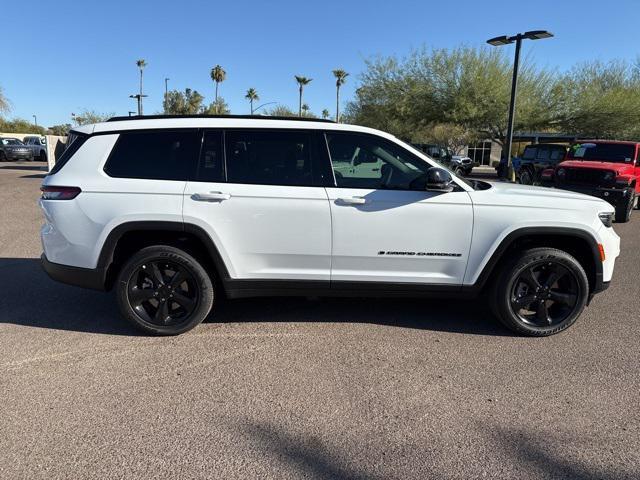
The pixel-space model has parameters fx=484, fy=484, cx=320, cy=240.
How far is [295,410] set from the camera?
120 inches

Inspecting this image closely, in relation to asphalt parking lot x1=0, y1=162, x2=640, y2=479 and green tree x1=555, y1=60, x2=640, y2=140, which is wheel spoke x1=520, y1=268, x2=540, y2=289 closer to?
asphalt parking lot x1=0, y1=162, x2=640, y2=479

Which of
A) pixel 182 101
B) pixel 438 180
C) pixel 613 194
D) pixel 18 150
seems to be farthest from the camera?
pixel 182 101

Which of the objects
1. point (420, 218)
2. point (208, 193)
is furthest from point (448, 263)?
point (208, 193)

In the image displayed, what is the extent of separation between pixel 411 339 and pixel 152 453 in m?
2.30

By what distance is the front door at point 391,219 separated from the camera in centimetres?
396

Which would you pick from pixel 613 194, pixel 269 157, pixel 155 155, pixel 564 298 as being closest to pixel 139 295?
pixel 155 155

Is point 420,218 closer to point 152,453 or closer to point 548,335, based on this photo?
point 548,335

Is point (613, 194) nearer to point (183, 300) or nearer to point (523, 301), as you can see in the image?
point (523, 301)

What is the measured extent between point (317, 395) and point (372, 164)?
196 centimetres

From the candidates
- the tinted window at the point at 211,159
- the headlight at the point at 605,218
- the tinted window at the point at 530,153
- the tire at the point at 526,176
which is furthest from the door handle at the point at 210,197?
the tinted window at the point at 530,153

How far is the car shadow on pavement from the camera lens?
14.5ft

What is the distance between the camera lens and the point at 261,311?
4.78 m

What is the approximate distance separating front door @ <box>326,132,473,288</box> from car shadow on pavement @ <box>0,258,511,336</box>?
63 centimetres

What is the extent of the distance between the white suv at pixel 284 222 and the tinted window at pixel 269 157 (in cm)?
1
